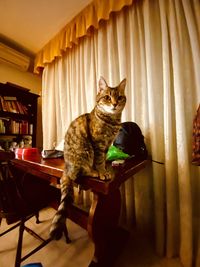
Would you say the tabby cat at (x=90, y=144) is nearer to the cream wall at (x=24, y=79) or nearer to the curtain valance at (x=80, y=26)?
the curtain valance at (x=80, y=26)

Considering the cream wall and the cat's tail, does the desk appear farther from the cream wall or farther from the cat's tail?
the cream wall

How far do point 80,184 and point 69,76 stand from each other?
1.59 metres

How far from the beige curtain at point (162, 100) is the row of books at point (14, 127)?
127 centimetres

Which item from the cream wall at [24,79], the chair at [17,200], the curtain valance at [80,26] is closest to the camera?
the chair at [17,200]

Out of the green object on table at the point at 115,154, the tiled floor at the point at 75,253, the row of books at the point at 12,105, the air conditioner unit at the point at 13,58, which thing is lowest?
the tiled floor at the point at 75,253

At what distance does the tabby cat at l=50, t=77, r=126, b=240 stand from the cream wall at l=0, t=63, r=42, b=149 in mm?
1927

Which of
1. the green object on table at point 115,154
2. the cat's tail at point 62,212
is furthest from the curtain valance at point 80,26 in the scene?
the cat's tail at point 62,212

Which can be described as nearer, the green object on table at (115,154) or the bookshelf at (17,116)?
the green object on table at (115,154)

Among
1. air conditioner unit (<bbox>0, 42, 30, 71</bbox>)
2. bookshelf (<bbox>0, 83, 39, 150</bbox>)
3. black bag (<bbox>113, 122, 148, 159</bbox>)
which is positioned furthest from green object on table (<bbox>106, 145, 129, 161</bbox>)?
air conditioner unit (<bbox>0, 42, 30, 71</bbox>)

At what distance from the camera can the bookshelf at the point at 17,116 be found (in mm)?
2014

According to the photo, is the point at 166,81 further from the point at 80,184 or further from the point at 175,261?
the point at 175,261

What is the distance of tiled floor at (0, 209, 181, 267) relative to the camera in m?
0.94

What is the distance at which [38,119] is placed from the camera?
2564mm

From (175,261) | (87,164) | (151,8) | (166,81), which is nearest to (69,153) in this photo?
(87,164)
